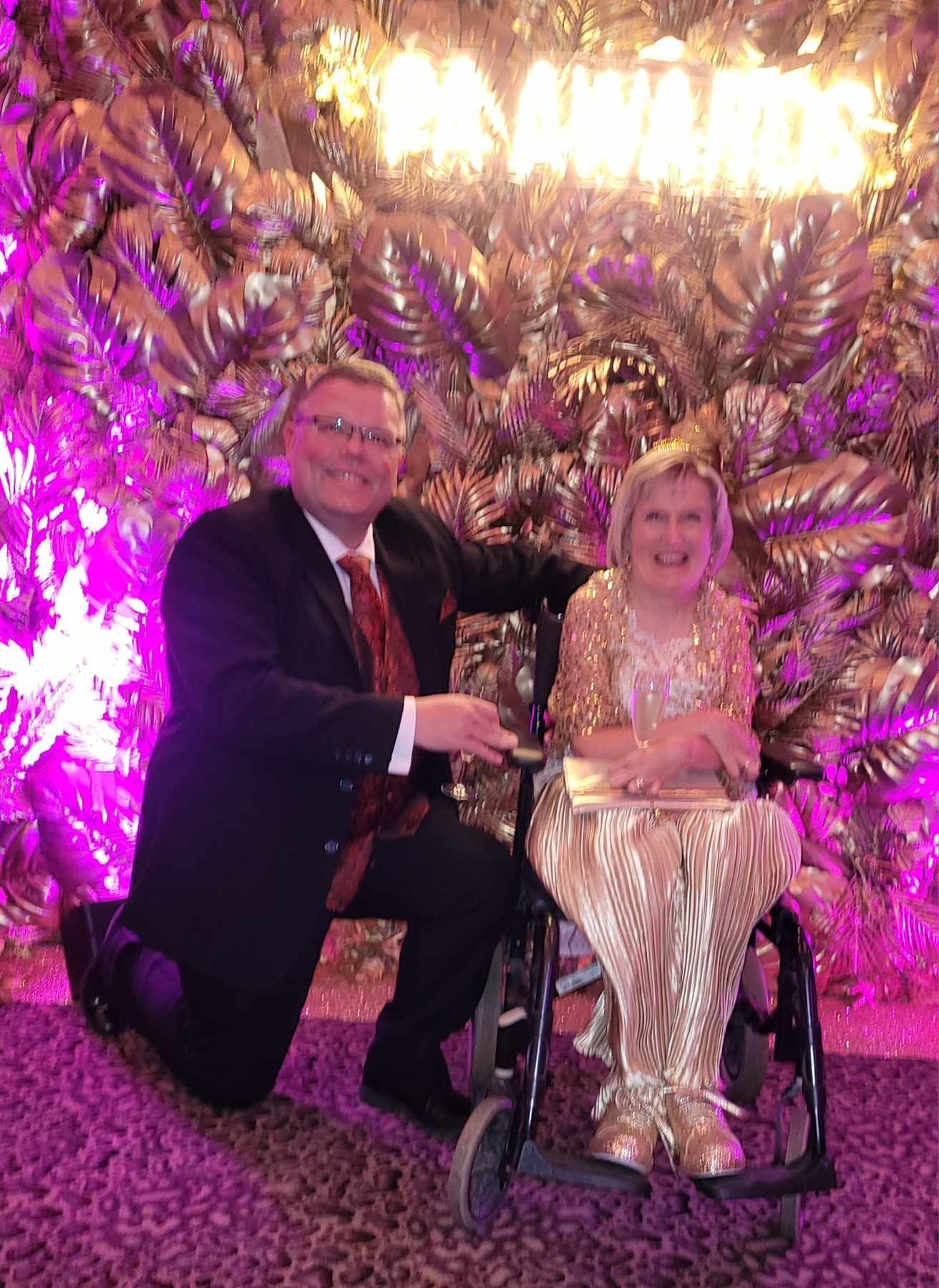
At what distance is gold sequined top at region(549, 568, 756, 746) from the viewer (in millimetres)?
2502

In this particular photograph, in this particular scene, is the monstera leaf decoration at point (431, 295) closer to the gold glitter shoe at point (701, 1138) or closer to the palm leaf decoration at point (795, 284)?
the palm leaf decoration at point (795, 284)

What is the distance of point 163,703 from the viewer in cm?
317

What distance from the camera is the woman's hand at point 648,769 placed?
2.22 metres

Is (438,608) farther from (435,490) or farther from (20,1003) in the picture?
(20,1003)

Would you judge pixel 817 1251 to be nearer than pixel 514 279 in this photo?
Yes

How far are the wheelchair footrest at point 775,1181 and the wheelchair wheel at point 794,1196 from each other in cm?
4

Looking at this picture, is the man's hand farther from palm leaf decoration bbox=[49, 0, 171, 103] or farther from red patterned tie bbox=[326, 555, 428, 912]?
palm leaf decoration bbox=[49, 0, 171, 103]

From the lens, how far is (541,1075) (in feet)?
6.52

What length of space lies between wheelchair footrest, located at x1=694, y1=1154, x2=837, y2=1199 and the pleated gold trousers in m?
0.19

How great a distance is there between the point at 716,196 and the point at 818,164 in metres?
0.30

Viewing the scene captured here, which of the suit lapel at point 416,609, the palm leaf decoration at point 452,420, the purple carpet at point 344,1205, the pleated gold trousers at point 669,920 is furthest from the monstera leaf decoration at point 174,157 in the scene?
the purple carpet at point 344,1205

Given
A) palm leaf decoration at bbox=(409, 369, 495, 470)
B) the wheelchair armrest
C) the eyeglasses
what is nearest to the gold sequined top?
the wheelchair armrest

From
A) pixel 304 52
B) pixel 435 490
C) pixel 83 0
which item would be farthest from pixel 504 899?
pixel 83 0

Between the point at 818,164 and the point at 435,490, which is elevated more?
the point at 818,164
